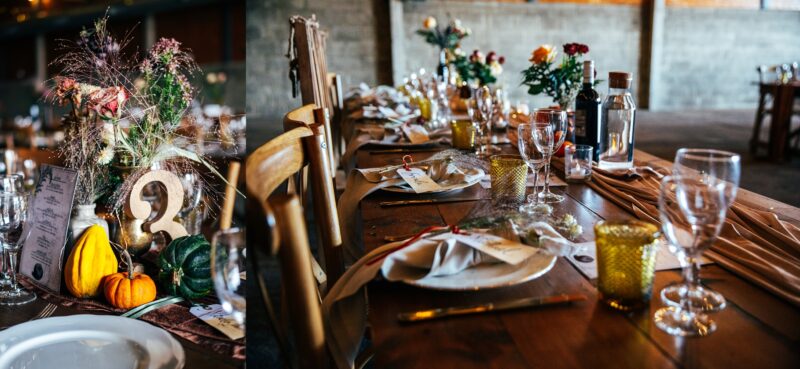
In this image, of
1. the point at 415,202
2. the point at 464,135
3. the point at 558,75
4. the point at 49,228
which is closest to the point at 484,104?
the point at 464,135

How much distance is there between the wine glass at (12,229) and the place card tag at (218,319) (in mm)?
350

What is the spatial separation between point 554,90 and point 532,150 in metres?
1.28

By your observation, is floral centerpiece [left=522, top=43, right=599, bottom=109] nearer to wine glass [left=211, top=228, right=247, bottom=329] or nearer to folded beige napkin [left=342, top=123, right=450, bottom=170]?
folded beige napkin [left=342, top=123, right=450, bottom=170]

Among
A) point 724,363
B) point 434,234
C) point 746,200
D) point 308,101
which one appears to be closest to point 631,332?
point 724,363

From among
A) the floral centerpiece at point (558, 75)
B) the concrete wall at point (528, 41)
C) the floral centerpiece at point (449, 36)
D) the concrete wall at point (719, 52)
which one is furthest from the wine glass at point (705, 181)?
the concrete wall at point (719, 52)

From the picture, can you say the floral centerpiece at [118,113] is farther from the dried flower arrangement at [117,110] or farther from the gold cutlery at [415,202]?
the gold cutlery at [415,202]

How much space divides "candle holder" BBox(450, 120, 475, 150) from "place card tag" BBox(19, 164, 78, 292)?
1459 mm

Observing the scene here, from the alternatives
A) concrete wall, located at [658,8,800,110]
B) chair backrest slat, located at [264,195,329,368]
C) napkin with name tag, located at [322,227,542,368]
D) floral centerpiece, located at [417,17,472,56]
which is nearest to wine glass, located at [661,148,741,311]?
napkin with name tag, located at [322,227,542,368]

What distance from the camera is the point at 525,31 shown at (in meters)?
11.7

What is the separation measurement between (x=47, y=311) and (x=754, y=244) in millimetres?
1321

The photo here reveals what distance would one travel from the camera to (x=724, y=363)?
30.3 inches

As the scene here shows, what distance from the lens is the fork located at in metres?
1.17

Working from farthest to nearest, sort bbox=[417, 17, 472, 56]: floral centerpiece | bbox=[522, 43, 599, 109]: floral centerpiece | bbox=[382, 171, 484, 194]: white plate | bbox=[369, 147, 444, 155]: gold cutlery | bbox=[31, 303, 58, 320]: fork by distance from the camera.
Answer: bbox=[417, 17, 472, 56]: floral centerpiece
bbox=[522, 43, 599, 109]: floral centerpiece
bbox=[369, 147, 444, 155]: gold cutlery
bbox=[382, 171, 484, 194]: white plate
bbox=[31, 303, 58, 320]: fork

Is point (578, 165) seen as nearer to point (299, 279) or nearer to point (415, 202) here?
point (415, 202)
